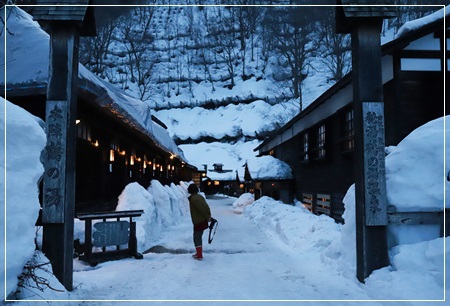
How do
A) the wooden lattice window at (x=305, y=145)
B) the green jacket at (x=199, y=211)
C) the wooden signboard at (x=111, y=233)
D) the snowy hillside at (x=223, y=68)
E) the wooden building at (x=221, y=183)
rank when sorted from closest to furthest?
1. the wooden signboard at (x=111, y=233)
2. the green jacket at (x=199, y=211)
3. the wooden lattice window at (x=305, y=145)
4. the wooden building at (x=221, y=183)
5. the snowy hillside at (x=223, y=68)

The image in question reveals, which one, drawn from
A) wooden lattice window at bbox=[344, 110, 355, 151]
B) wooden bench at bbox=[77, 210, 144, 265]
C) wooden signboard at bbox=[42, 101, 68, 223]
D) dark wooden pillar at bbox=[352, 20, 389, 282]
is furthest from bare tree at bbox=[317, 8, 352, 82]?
wooden signboard at bbox=[42, 101, 68, 223]

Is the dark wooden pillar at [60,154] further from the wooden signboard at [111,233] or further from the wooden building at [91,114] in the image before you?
the wooden signboard at [111,233]

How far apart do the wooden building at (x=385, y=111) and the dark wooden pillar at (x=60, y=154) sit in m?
7.55

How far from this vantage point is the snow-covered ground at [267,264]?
365 centimetres

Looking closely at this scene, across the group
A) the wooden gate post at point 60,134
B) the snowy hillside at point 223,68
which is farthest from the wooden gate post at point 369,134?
the snowy hillside at point 223,68

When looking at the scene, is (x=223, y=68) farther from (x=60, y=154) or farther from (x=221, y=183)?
(x=60, y=154)

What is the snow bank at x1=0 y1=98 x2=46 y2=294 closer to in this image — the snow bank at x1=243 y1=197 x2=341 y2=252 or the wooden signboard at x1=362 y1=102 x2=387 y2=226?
the wooden signboard at x1=362 y1=102 x2=387 y2=226

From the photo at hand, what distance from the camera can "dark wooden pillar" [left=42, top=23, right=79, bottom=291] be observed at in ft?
16.4

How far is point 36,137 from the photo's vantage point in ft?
13.0

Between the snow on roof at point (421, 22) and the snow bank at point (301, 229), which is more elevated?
the snow on roof at point (421, 22)

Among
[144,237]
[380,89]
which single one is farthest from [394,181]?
[144,237]

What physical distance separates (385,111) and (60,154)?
341 inches

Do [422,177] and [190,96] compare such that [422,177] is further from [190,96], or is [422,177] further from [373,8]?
[190,96]

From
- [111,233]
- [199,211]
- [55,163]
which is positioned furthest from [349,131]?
[55,163]
